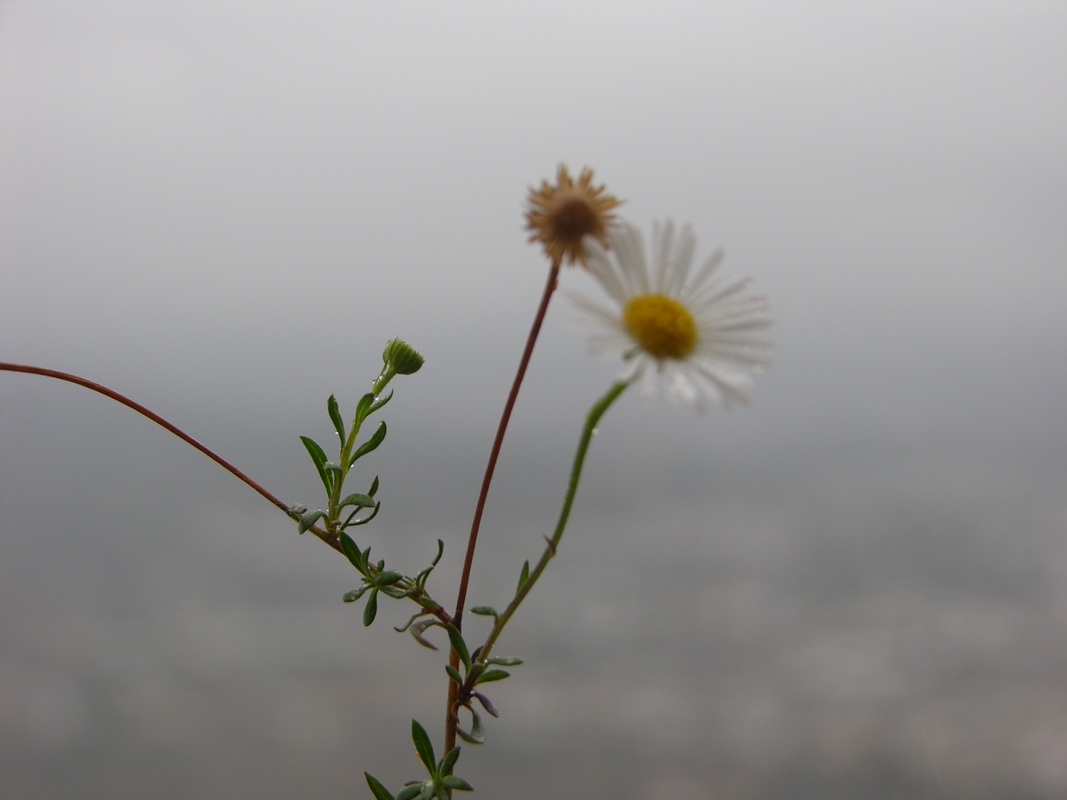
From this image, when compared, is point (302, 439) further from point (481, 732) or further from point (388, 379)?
point (481, 732)

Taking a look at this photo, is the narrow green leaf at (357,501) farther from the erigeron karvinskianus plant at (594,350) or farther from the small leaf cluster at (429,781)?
the small leaf cluster at (429,781)

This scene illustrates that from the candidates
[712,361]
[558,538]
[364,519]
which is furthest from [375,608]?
[712,361]

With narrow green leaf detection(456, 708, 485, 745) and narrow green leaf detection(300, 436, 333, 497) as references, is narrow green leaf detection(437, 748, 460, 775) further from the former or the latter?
narrow green leaf detection(300, 436, 333, 497)

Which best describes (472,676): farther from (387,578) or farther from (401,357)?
(401,357)

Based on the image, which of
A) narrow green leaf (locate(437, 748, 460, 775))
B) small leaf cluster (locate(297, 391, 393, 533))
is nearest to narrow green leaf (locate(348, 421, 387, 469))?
small leaf cluster (locate(297, 391, 393, 533))

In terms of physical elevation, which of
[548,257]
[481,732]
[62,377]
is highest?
[548,257]

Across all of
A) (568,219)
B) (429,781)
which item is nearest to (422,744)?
(429,781)
